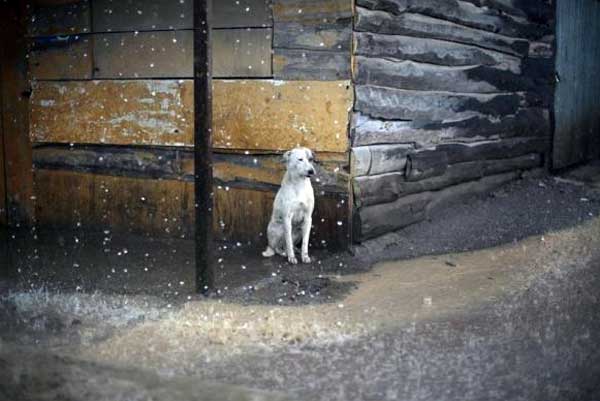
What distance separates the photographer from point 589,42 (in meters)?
11.7

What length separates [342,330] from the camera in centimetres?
530

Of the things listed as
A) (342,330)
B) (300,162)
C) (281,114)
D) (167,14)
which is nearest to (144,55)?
(167,14)

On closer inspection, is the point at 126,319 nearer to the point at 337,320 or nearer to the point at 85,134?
the point at 337,320

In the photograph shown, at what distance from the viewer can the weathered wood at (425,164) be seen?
829cm

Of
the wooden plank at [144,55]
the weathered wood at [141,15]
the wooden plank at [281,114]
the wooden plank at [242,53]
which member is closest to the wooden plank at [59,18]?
the weathered wood at [141,15]

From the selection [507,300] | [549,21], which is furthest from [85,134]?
[549,21]

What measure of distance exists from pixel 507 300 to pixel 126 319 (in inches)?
116

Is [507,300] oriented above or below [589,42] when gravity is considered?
below

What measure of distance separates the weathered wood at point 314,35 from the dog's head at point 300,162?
111cm

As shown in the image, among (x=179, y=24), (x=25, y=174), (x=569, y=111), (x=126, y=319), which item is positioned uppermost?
(x=179, y=24)

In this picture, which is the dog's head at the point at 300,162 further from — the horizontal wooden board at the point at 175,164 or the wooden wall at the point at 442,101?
the wooden wall at the point at 442,101

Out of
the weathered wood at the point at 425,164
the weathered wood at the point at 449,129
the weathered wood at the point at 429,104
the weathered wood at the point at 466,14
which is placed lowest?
the weathered wood at the point at 425,164

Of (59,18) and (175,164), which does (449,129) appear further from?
(59,18)

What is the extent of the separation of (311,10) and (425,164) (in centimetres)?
225
